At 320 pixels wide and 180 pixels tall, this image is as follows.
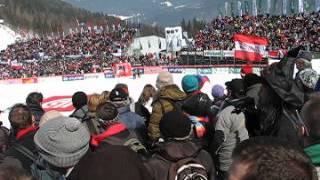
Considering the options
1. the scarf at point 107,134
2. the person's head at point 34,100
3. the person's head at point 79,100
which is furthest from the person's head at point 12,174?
the person's head at point 34,100

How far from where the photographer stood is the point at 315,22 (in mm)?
40031

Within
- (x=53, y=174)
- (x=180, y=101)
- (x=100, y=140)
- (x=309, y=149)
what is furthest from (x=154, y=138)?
(x=309, y=149)

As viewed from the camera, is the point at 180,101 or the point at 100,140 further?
the point at 180,101

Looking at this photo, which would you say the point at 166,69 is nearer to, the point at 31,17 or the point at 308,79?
the point at 308,79

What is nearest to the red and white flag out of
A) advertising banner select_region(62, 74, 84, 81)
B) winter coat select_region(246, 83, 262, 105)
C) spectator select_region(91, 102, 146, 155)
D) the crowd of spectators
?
winter coat select_region(246, 83, 262, 105)

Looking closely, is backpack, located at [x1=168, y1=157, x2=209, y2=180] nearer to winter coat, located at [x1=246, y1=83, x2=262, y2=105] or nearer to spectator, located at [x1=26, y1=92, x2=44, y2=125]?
winter coat, located at [x1=246, y1=83, x2=262, y2=105]

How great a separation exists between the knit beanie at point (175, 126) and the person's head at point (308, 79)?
1999mm

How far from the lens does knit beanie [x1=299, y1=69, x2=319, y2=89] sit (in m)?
5.00

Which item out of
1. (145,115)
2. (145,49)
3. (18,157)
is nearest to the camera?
(18,157)

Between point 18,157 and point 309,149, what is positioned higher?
point 309,149

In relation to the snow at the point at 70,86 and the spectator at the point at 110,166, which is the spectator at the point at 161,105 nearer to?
the spectator at the point at 110,166

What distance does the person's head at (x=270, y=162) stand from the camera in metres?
1.71

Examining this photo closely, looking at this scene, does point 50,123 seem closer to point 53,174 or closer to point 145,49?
point 53,174

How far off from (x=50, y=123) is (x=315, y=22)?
3979cm
